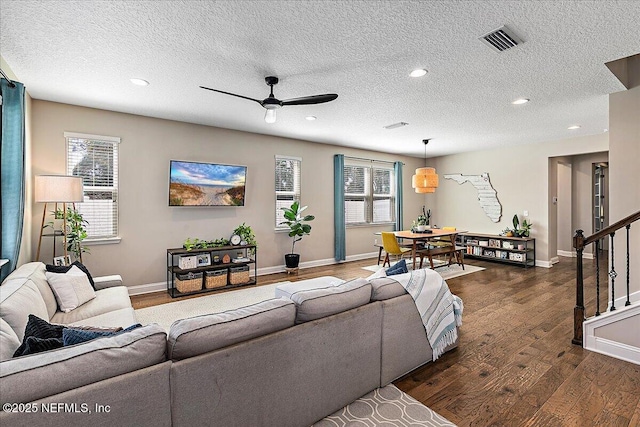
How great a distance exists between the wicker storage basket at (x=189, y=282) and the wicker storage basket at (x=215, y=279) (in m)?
0.12

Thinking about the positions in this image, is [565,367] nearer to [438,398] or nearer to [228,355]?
[438,398]

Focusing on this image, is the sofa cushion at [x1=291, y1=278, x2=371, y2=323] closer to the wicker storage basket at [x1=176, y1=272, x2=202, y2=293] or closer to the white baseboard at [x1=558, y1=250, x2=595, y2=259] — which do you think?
the wicker storage basket at [x1=176, y1=272, x2=202, y2=293]

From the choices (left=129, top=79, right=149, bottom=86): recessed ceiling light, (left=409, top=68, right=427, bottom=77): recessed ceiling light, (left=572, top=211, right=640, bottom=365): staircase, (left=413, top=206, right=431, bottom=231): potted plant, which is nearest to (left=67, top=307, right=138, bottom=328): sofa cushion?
(left=129, top=79, right=149, bottom=86): recessed ceiling light

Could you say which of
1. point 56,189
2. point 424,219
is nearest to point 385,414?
point 56,189

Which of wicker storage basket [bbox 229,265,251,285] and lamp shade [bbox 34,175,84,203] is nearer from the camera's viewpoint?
lamp shade [bbox 34,175,84,203]

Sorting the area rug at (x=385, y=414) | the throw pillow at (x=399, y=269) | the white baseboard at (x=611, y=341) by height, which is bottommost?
the area rug at (x=385, y=414)

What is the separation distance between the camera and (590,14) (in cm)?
223

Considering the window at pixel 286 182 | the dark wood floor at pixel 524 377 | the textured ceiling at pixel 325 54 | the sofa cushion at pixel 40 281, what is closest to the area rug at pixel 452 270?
the dark wood floor at pixel 524 377

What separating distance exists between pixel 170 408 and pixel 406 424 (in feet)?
4.55

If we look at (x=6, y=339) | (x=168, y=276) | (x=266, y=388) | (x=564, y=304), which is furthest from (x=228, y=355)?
(x=564, y=304)

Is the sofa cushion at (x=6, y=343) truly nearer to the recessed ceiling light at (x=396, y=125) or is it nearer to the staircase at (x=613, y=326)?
the staircase at (x=613, y=326)

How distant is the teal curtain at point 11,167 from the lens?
2.96 meters

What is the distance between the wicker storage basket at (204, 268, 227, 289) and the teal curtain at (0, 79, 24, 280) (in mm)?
2306

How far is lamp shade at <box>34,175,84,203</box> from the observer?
3.61 meters
